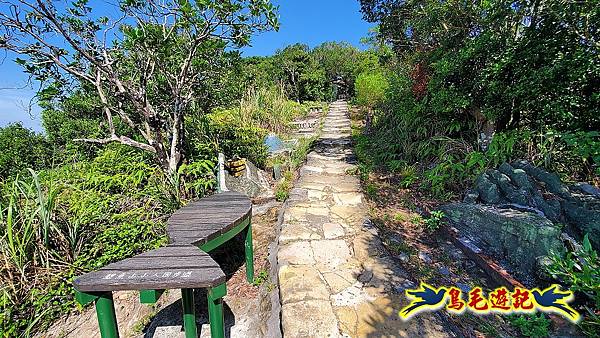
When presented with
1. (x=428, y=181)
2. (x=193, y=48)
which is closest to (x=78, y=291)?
(x=193, y=48)

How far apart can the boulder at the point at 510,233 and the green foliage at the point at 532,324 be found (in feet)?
1.32

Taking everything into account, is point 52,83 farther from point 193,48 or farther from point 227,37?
point 227,37

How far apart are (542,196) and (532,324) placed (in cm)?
144

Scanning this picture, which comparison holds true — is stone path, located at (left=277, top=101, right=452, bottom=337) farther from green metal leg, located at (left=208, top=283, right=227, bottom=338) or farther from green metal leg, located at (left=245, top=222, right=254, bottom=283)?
green metal leg, located at (left=208, top=283, right=227, bottom=338)

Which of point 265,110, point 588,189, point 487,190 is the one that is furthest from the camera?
point 265,110

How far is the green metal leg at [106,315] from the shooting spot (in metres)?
1.30

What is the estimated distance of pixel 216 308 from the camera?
137 cm

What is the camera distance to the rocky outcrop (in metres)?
2.22

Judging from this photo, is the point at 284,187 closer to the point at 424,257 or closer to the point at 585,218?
the point at 424,257

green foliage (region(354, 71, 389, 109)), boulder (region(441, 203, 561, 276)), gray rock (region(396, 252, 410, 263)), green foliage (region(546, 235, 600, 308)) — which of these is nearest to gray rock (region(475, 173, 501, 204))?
boulder (region(441, 203, 561, 276))

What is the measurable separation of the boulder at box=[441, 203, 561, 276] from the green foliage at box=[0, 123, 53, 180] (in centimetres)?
794

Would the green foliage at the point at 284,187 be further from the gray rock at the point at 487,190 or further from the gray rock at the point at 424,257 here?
the gray rock at the point at 487,190

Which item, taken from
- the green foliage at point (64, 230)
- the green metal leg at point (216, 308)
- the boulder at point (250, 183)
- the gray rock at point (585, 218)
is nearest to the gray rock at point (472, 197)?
the gray rock at point (585, 218)

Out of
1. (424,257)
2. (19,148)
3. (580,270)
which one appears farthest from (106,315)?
(19,148)
